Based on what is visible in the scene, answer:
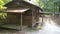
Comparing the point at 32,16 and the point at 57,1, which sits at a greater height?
the point at 57,1

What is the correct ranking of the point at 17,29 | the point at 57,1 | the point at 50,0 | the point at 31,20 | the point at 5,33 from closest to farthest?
the point at 5,33
the point at 17,29
the point at 31,20
the point at 57,1
the point at 50,0

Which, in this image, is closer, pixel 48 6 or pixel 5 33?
pixel 5 33

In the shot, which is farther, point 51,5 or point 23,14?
point 51,5

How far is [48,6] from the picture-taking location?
29734mm

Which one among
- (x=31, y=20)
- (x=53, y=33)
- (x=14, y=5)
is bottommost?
(x=53, y=33)

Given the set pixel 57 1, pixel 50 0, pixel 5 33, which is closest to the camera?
pixel 5 33

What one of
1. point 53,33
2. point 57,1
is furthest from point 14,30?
point 57,1

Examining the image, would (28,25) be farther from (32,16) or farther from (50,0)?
(50,0)

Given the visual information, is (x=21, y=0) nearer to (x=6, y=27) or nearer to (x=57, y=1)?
(x=6, y=27)

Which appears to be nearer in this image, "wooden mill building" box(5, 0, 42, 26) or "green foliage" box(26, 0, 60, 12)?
"wooden mill building" box(5, 0, 42, 26)

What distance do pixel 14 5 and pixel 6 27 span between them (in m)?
4.26

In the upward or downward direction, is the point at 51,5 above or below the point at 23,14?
above

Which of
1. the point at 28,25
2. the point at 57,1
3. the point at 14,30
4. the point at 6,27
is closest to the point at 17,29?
the point at 14,30

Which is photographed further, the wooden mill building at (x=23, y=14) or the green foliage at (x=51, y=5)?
the green foliage at (x=51, y=5)
